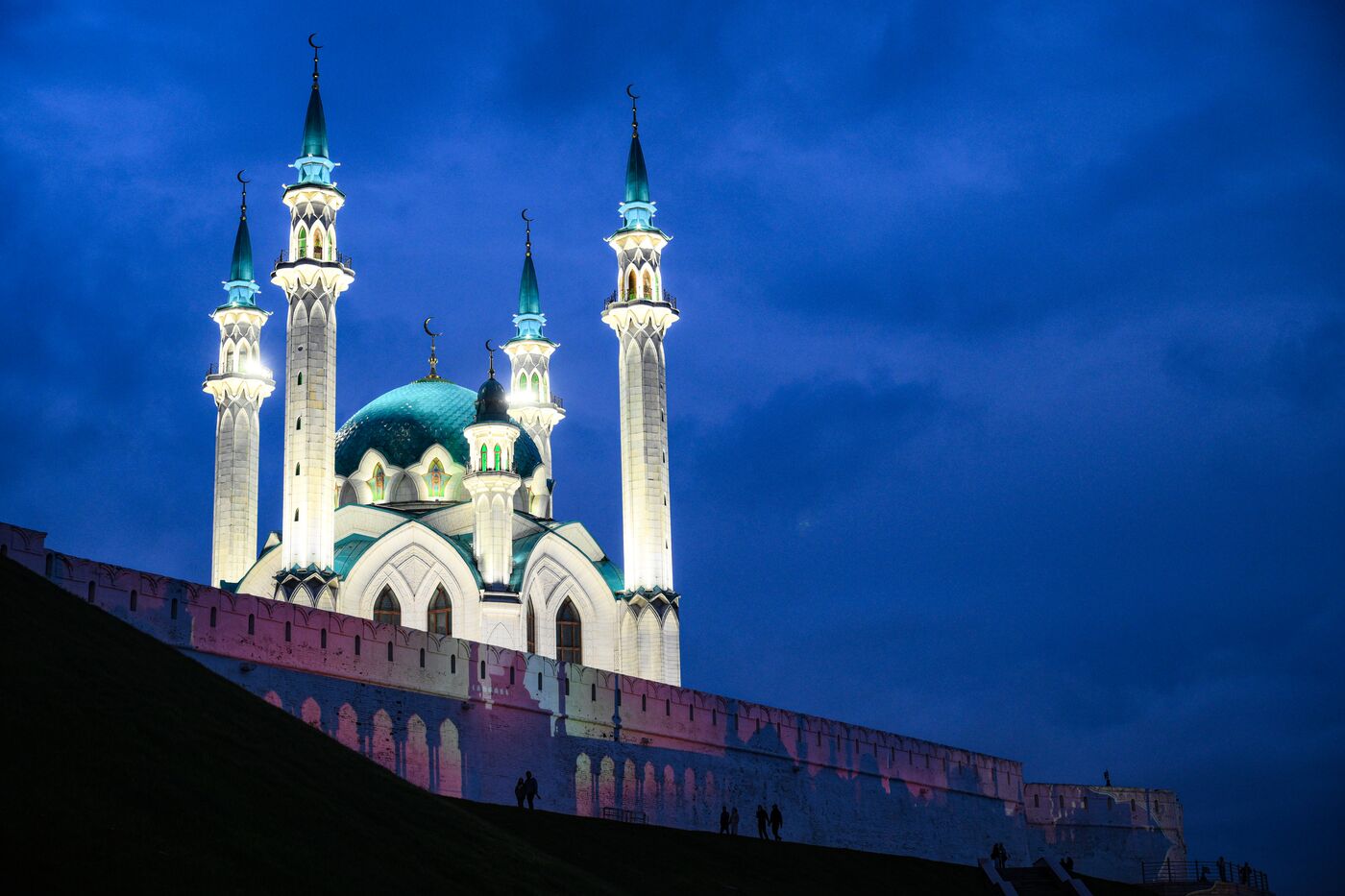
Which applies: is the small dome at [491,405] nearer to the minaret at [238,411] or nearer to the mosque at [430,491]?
the mosque at [430,491]

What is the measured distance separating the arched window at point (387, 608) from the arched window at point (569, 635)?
3.74 m

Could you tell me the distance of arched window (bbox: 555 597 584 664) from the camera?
42.4 m

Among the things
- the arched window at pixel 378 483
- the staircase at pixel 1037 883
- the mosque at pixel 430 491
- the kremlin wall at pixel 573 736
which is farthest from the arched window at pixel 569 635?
the staircase at pixel 1037 883

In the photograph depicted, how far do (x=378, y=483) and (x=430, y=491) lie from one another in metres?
1.27

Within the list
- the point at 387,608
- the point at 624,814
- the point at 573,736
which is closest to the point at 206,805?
the point at 573,736

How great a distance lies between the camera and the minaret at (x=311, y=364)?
38.6 metres

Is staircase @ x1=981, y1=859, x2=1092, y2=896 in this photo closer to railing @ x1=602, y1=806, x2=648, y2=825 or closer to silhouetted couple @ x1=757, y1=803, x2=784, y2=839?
silhouetted couple @ x1=757, y1=803, x2=784, y2=839

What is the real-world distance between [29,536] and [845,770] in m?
18.7

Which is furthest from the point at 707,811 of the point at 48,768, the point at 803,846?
the point at 48,768

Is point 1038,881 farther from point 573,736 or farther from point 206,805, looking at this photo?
point 206,805

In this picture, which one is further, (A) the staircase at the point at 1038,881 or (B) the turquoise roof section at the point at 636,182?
(B) the turquoise roof section at the point at 636,182

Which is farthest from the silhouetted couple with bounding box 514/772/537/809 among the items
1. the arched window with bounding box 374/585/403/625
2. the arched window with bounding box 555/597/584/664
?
the arched window with bounding box 555/597/584/664

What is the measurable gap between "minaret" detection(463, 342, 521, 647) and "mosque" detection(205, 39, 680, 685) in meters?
0.04

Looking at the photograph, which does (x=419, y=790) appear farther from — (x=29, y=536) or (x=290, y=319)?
(x=290, y=319)
